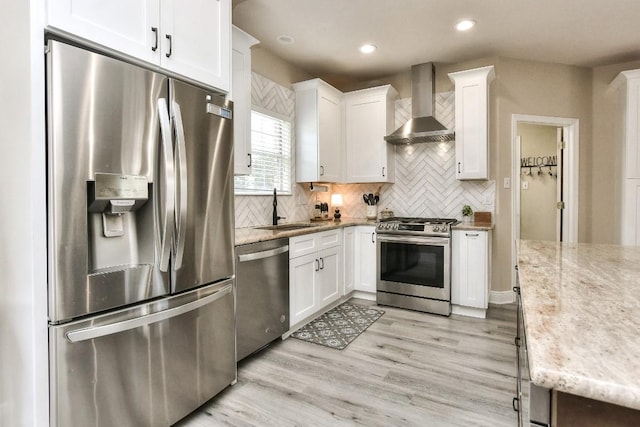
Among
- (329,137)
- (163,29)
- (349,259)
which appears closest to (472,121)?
(329,137)

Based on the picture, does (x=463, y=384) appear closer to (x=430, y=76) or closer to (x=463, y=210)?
(x=463, y=210)

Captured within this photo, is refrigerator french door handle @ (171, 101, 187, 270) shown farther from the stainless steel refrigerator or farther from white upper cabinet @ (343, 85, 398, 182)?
white upper cabinet @ (343, 85, 398, 182)

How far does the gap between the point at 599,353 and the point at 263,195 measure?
3.13 meters

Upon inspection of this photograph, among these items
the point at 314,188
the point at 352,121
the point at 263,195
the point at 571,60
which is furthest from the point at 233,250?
the point at 571,60

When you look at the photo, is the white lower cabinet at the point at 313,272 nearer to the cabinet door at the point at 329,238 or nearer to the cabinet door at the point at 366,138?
the cabinet door at the point at 329,238

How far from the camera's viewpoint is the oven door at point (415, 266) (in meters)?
3.50

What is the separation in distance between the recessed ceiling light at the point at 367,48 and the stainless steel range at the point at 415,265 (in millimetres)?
1833

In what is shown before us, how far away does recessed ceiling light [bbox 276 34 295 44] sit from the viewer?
3.36m

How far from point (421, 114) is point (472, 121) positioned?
2.10ft

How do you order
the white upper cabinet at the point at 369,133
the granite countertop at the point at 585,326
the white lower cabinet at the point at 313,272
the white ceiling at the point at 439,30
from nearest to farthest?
the granite countertop at the point at 585,326 < the white ceiling at the point at 439,30 < the white lower cabinet at the point at 313,272 < the white upper cabinet at the point at 369,133

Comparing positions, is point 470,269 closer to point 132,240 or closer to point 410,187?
point 410,187

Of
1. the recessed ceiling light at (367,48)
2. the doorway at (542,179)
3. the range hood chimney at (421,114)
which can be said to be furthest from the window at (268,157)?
the doorway at (542,179)

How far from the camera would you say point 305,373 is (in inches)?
93.2

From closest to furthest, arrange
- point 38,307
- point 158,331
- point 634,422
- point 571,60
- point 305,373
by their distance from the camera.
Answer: point 634,422
point 38,307
point 158,331
point 305,373
point 571,60
